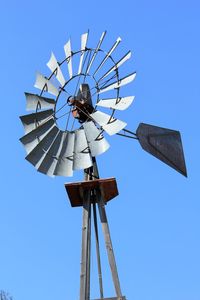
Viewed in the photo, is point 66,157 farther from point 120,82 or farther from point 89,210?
point 120,82

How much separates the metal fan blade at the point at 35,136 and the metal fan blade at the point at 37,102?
294 millimetres

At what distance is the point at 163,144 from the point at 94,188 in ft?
3.97

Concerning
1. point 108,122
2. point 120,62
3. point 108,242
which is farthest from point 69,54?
point 108,242

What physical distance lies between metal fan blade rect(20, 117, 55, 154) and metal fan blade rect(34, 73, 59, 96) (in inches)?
21.5

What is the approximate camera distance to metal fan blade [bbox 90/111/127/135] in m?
7.15

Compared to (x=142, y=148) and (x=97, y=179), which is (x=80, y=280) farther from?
(x=142, y=148)

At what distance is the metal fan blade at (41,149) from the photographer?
300 inches

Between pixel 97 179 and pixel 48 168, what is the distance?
716 mm

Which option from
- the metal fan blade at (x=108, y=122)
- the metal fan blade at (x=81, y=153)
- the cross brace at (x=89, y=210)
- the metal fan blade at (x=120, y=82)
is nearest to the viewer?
the cross brace at (x=89, y=210)

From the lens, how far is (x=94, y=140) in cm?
746

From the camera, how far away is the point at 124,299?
663 centimetres

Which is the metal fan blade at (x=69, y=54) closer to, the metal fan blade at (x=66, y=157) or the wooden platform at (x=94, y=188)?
the metal fan blade at (x=66, y=157)

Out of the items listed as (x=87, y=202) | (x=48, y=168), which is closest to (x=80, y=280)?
(x=87, y=202)

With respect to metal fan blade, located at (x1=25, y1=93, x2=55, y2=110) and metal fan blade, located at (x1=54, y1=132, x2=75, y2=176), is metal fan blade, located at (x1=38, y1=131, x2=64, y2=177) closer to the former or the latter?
metal fan blade, located at (x1=54, y1=132, x2=75, y2=176)
